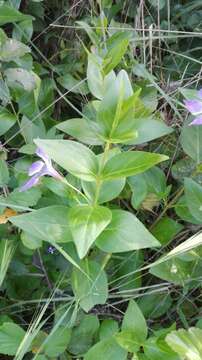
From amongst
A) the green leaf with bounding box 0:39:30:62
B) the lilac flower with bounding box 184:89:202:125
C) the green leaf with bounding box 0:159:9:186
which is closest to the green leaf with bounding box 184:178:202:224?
the lilac flower with bounding box 184:89:202:125

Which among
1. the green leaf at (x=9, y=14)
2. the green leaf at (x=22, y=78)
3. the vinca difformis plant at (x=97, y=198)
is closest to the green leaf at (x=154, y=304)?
the vinca difformis plant at (x=97, y=198)

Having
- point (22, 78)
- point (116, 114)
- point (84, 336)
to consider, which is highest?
point (116, 114)

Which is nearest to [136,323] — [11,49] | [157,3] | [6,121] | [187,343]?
[187,343]

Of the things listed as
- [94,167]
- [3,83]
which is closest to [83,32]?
[3,83]

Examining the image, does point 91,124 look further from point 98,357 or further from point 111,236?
point 98,357

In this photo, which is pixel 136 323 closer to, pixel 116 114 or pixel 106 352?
pixel 106 352

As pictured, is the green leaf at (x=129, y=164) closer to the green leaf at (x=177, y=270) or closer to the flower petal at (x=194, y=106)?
the flower petal at (x=194, y=106)
